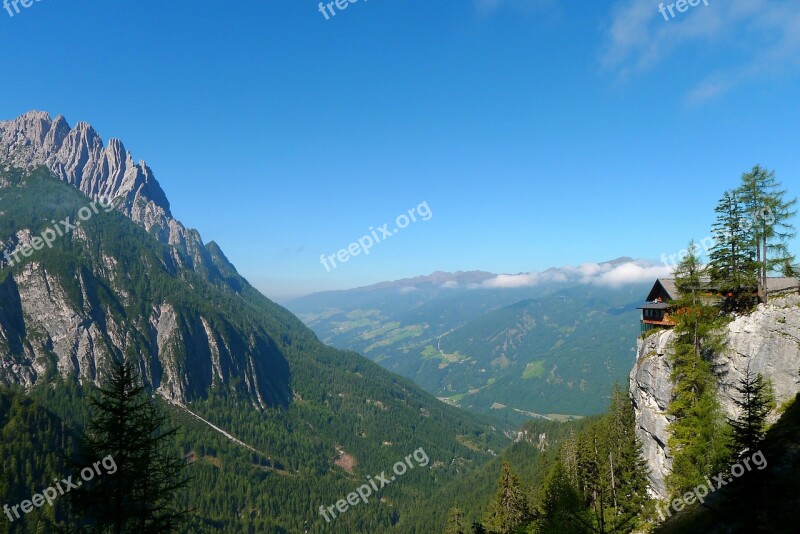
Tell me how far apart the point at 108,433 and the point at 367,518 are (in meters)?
197

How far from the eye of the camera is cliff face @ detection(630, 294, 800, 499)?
1587 inches

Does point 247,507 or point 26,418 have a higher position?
point 26,418

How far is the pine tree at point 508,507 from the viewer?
60.7 meters

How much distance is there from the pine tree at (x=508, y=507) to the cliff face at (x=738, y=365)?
784 inches

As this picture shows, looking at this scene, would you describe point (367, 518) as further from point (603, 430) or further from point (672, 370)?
point (672, 370)

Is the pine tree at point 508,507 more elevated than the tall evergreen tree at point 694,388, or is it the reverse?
the tall evergreen tree at point 694,388

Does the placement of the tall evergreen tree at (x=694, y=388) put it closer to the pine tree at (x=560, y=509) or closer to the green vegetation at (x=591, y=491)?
the green vegetation at (x=591, y=491)

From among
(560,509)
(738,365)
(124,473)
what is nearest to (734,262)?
(738,365)

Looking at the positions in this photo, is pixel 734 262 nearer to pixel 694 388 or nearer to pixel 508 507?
pixel 694 388

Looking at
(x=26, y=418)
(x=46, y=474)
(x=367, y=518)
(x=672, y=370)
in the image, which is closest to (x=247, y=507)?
(x=367, y=518)

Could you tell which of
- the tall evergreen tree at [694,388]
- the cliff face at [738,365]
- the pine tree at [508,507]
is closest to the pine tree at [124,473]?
the tall evergreen tree at [694,388]

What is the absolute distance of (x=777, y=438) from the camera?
30219 millimetres

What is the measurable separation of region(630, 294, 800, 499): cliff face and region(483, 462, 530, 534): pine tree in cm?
1992

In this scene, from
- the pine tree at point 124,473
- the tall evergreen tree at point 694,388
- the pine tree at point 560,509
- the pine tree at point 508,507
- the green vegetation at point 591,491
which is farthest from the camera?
the pine tree at point 508,507
